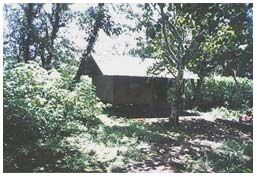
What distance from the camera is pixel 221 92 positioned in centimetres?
3041

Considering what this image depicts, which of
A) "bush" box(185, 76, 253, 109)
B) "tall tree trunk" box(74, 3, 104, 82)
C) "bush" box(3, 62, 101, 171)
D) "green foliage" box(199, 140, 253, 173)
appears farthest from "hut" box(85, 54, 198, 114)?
"green foliage" box(199, 140, 253, 173)

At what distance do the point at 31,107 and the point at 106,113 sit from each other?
10.4m

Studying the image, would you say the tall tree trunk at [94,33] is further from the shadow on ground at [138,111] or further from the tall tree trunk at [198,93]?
the tall tree trunk at [198,93]

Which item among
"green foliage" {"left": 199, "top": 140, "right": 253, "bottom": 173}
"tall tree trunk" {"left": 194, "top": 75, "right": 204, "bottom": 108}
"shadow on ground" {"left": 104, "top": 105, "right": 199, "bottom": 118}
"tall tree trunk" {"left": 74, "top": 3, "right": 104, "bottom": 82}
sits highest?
"tall tree trunk" {"left": 74, "top": 3, "right": 104, "bottom": 82}

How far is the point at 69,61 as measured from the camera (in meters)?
25.8

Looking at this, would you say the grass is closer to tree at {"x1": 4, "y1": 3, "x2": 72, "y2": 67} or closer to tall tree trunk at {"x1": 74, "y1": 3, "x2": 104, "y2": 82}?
tall tree trunk at {"x1": 74, "y1": 3, "x2": 104, "y2": 82}

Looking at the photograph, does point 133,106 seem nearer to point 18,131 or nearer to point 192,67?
point 192,67

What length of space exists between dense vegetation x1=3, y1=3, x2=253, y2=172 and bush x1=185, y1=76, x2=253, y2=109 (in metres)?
4.74

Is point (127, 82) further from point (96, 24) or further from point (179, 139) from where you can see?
point (179, 139)

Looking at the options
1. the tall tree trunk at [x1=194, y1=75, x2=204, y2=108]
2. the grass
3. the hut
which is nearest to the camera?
the grass

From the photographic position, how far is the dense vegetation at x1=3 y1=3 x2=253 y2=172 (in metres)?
10.2

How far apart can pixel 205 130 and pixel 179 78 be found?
299 centimetres

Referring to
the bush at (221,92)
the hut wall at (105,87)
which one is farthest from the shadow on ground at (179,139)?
the bush at (221,92)

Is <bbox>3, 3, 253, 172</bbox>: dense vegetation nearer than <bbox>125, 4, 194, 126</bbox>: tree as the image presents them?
Yes
